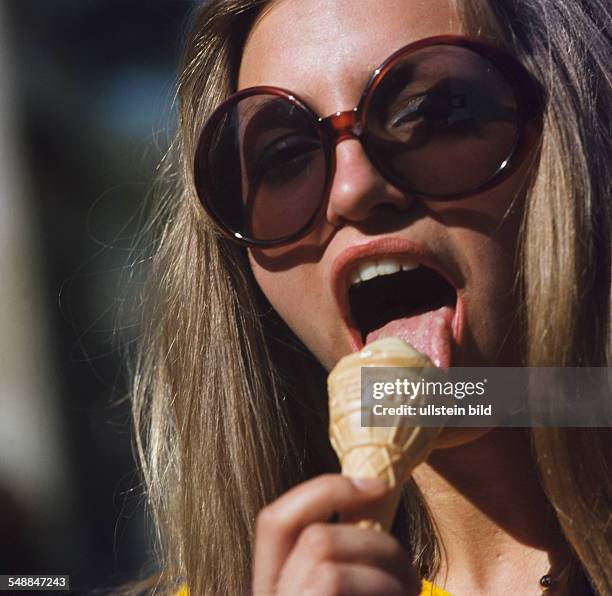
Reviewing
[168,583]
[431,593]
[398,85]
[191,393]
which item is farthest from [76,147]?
[431,593]

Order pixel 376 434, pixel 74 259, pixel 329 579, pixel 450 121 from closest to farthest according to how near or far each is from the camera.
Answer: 1. pixel 329 579
2. pixel 376 434
3. pixel 450 121
4. pixel 74 259

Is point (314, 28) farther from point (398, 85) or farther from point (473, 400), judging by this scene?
point (473, 400)

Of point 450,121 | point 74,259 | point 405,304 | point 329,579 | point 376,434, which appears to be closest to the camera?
point 329,579

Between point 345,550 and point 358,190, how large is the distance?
1.44 feet

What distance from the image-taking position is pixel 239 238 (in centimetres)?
121

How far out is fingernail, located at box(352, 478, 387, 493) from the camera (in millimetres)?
838

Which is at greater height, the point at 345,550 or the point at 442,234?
the point at 442,234

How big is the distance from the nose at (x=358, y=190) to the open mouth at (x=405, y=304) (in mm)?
67

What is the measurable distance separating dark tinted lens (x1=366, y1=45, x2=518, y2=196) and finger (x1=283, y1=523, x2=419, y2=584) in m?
0.43

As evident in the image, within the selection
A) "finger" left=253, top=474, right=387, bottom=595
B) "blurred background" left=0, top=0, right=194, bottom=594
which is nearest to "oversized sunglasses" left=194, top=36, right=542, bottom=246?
"finger" left=253, top=474, right=387, bottom=595

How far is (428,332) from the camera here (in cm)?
106

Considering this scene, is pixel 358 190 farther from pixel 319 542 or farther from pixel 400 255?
pixel 319 542

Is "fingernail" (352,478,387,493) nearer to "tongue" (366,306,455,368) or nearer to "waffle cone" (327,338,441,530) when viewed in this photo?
"waffle cone" (327,338,441,530)

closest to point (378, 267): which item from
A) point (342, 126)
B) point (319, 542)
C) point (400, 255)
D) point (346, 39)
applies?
point (400, 255)
